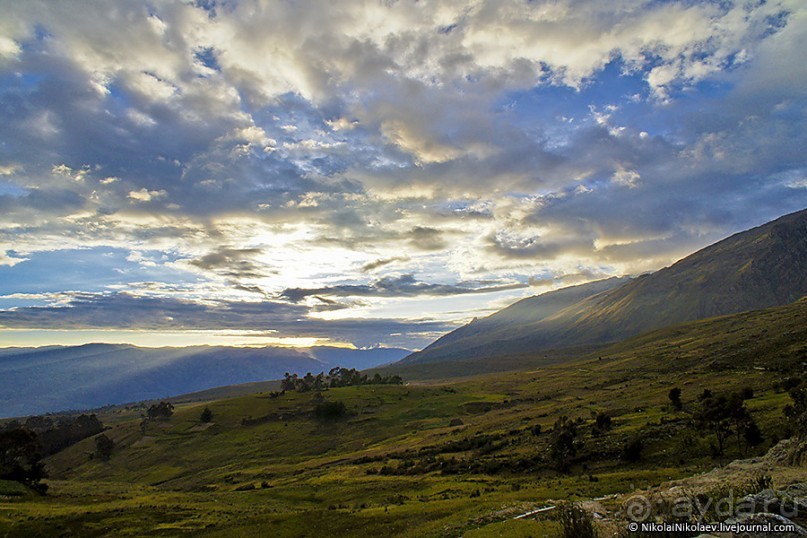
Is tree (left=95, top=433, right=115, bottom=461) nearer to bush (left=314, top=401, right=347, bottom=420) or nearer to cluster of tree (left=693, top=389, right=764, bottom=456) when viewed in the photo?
bush (left=314, top=401, right=347, bottom=420)

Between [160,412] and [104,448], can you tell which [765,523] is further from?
[160,412]

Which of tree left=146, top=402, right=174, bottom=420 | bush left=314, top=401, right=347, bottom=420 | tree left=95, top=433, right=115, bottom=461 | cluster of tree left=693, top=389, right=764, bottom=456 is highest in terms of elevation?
cluster of tree left=693, top=389, right=764, bottom=456

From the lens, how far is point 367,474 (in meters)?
66.3

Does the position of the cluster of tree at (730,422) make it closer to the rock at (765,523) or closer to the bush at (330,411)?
the rock at (765,523)

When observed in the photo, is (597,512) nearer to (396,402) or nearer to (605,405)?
→ (605,405)

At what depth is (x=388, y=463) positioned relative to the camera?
73.8 meters

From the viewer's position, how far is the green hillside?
119ft

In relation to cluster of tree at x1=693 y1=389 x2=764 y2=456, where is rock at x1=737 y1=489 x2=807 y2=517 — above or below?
above

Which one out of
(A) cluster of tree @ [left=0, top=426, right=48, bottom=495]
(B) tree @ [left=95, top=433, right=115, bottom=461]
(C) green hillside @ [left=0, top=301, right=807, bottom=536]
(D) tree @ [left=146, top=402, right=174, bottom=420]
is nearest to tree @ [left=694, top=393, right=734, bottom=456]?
(C) green hillside @ [left=0, top=301, right=807, bottom=536]

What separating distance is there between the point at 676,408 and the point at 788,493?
58.9 m

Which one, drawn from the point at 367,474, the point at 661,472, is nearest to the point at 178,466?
the point at 367,474

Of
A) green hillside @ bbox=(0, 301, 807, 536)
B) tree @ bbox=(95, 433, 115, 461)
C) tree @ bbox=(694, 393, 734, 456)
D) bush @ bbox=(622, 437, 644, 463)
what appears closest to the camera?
green hillside @ bbox=(0, 301, 807, 536)

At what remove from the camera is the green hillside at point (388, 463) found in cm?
3631

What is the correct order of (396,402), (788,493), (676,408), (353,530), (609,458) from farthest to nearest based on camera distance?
(396,402), (676,408), (609,458), (353,530), (788,493)
